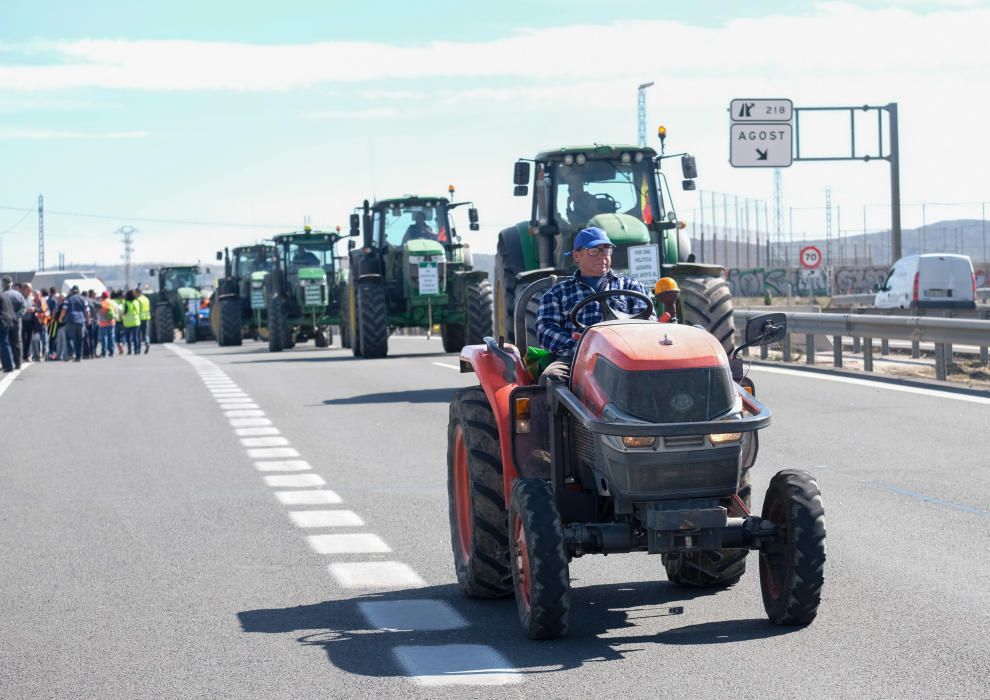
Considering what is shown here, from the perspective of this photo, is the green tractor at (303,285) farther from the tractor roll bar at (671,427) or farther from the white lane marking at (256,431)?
the tractor roll bar at (671,427)

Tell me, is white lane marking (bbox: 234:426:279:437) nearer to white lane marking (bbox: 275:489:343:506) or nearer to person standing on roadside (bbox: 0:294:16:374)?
white lane marking (bbox: 275:489:343:506)

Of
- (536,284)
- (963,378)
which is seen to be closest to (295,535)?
(536,284)

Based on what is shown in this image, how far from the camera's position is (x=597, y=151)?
61.8ft

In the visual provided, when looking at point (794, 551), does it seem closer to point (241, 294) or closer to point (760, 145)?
point (760, 145)

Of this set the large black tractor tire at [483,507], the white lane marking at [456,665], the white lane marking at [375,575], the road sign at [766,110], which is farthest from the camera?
the road sign at [766,110]

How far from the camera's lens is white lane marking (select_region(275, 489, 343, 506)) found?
37.4 ft

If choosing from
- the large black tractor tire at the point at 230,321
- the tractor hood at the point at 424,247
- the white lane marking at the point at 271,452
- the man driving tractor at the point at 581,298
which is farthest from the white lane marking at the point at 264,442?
the large black tractor tire at the point at 230,321

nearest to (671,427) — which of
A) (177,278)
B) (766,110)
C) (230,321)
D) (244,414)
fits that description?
(244,414)

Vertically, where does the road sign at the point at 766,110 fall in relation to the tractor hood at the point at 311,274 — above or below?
above

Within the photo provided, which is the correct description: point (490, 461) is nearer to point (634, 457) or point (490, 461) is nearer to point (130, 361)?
Answer: point (634, 457)

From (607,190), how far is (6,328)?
16.5 m

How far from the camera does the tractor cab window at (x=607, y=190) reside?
61.8 ft

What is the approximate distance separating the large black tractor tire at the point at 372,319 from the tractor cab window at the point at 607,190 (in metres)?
11.3

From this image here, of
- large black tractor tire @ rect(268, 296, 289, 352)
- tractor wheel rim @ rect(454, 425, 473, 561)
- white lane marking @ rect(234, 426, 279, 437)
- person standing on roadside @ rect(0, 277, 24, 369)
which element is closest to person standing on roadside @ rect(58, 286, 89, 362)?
person standing on roadside @ rect(0, 277, 24, 369)
